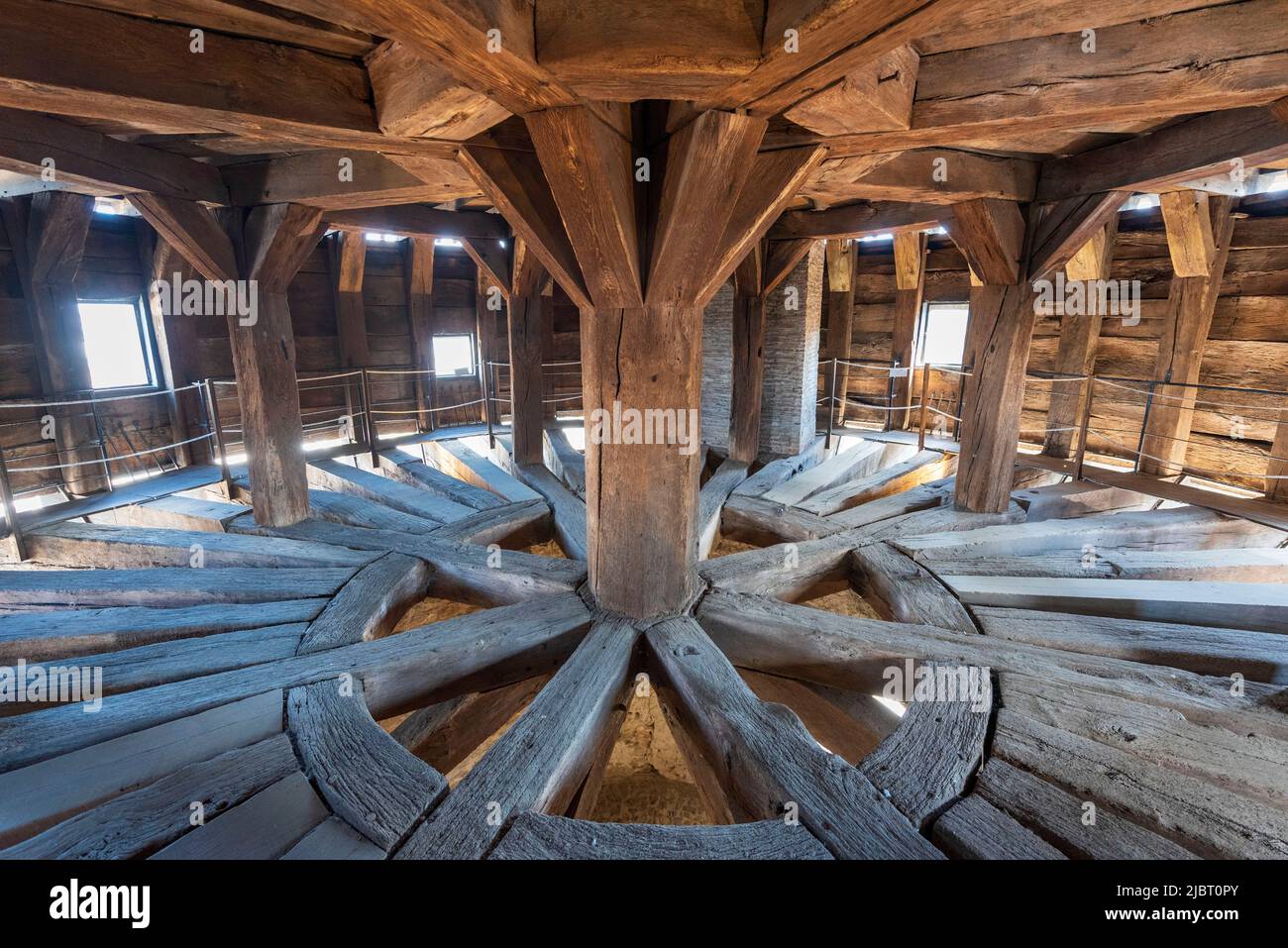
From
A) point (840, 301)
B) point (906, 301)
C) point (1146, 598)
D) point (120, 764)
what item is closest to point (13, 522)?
point (120, 764)

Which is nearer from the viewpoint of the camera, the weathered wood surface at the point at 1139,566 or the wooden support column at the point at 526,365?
the weathered wood surface at the point at 1139,566

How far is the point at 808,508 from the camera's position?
4.94 metres

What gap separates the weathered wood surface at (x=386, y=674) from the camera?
2174 mm

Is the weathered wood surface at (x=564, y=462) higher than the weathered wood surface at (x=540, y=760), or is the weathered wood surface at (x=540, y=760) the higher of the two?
the weathered wood surface at (x=564, y=462)

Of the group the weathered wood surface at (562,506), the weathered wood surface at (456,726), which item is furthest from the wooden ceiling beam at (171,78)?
the weathered wood surface at (456,726)

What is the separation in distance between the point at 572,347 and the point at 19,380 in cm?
707

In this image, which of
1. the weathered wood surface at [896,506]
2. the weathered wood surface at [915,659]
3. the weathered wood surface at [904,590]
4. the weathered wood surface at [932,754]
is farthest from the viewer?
the weathered wood surface at [896,506]

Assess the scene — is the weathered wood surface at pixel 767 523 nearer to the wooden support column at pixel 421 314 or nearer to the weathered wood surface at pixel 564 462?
the weathered wood surface at pixel 564 462

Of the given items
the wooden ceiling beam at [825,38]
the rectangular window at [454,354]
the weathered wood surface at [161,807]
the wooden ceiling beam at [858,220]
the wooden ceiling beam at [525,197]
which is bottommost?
the weathered wood surface at [161,807]

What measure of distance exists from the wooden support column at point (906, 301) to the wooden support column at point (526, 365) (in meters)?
5.21

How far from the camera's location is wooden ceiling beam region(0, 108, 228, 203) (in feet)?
9.30

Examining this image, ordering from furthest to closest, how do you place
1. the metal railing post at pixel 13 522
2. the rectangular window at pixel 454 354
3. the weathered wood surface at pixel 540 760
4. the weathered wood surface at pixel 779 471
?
the rectangular window at pixel 454 354 → the weathered wood surface at pixel 779 471 → the metal railing post at pixel 13 522 → the weathered wood surface at pixel 540 760

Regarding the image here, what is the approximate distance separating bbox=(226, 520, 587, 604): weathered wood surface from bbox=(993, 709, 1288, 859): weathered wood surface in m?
2.24
